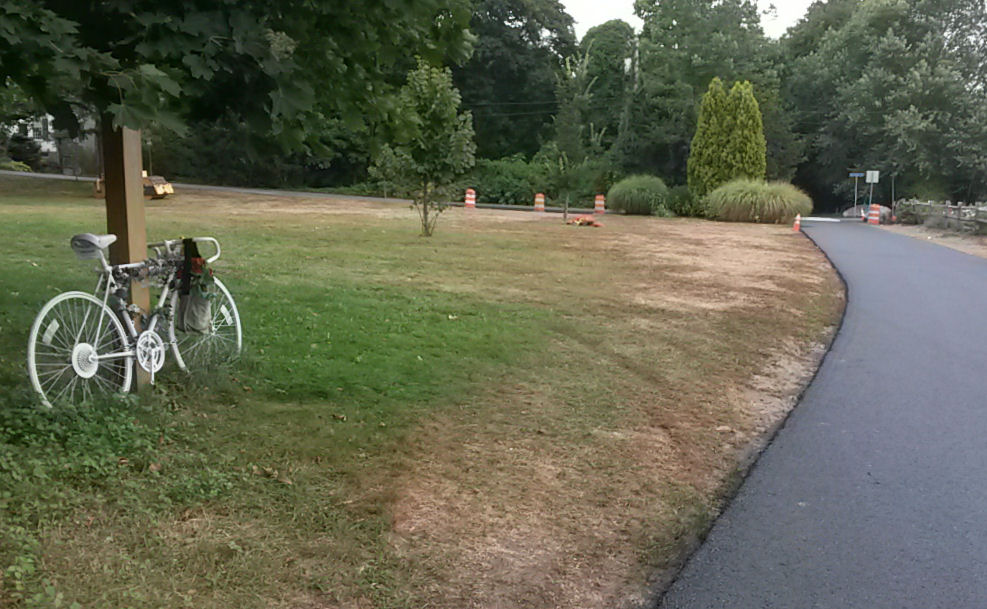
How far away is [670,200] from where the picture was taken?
3697cm

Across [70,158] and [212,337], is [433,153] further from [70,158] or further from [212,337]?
[70,158]

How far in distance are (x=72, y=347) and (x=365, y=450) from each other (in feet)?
5.86

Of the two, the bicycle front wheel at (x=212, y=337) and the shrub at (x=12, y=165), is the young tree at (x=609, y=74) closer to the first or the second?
the shrub at (x=12, y=165)

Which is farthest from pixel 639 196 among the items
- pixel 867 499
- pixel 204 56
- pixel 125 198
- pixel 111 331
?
pixel 204 56

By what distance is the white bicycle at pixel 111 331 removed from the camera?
193 inches

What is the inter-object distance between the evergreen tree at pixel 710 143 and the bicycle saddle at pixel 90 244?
34.1 m

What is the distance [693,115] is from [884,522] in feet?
143

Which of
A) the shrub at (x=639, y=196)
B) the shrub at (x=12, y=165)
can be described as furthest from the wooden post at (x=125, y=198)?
the shrub at (x=12, y=165)

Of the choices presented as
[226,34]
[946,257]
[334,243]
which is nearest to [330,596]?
[226,34]

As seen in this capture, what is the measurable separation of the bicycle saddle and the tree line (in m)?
0.77

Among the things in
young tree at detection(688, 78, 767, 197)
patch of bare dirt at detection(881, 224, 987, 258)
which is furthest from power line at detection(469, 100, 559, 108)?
patch of bare dirt at detection(881, 224, 987, 258)

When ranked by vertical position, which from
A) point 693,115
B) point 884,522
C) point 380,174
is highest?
point 693,115

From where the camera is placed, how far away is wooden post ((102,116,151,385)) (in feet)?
17.6

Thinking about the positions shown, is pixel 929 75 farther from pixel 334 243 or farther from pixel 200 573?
pixel 200 573
